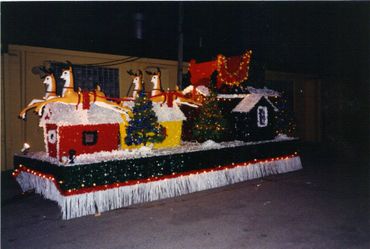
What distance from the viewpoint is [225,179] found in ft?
30.0

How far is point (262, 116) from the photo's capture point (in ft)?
35.4

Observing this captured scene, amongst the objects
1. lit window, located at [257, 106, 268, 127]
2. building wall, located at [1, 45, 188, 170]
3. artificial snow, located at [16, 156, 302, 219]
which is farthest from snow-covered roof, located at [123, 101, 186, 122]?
building wall, located at [1, 45, 188, 170]

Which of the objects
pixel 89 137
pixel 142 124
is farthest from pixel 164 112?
pixel 89 137

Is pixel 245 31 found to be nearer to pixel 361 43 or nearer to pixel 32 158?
pixel 361 43

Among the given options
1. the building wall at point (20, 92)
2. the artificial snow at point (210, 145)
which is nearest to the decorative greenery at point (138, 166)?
the artificial snow at point (210, 145)

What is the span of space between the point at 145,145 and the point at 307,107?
16964mm

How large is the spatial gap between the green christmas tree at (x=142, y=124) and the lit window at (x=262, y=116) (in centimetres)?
401

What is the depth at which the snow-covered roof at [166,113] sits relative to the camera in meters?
8.87

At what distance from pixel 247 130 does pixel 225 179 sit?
2074mm

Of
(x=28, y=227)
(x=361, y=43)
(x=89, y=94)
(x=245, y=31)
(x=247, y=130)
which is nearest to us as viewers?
(x=28, y=227)

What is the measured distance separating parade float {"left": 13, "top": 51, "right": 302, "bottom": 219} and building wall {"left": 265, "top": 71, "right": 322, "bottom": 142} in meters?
11.8

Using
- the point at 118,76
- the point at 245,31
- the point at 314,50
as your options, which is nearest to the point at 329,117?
the point at 314,50

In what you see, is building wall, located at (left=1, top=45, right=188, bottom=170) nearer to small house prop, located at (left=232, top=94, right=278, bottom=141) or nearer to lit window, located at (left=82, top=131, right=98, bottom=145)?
lit window, located at (left=82, top=131, right=98, bottom=145)

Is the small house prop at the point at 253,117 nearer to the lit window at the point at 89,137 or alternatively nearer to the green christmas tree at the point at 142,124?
the green christmas tree at the point at 142,124
